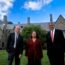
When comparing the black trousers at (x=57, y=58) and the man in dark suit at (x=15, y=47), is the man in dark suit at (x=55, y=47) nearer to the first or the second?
the black trousers at (x=57, y=58)

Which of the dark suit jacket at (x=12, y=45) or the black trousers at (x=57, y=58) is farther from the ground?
the dark suit jacket at (x=12, y=45)

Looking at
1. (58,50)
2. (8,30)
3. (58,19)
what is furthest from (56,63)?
(8,30)

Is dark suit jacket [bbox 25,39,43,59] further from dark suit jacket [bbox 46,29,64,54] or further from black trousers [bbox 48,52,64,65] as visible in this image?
black trousers [bbox 48,52,64,65]

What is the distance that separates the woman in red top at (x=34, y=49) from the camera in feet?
39.8

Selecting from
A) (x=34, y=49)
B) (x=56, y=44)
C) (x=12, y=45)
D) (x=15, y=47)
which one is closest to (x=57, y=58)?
(x=56, y=44)

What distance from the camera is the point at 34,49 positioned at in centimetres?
1216

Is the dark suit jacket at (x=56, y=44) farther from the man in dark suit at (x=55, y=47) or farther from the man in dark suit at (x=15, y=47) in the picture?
the man in dark suit at (x=15, y=47)

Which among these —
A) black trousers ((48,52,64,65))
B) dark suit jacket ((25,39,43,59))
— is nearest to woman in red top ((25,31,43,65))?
dark suit jacket ((25,39,43,59))

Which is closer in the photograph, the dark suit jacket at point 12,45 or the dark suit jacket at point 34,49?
the dark suit jacket at point 34,49

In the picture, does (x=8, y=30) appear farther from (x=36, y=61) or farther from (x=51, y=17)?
(x=36, y=61)

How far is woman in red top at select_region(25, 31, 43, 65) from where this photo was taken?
12141mm

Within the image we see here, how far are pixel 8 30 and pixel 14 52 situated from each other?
270 feet

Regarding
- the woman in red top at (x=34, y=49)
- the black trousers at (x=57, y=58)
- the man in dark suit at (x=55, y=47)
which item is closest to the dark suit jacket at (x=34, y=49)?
the woman in red top at (x=34, y=49)

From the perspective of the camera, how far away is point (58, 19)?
88438 mm
